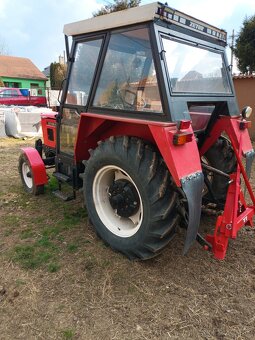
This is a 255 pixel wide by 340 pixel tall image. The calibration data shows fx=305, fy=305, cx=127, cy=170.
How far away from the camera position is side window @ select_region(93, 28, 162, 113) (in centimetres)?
259

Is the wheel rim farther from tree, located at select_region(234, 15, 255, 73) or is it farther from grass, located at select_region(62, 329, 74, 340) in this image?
tree, located at select_region(234, 15, 255, 73)

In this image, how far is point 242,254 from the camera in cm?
307

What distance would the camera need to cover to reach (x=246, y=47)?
53.8ft

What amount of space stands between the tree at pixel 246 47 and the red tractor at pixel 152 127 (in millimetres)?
15020

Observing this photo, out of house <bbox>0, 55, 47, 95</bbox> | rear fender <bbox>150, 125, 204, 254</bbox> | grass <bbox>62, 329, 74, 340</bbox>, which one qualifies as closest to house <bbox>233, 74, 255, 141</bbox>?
rear fender <bbox>150, 125, 204, 254</bbox>

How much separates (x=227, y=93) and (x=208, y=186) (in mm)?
1026

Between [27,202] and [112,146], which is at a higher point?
[112,146]

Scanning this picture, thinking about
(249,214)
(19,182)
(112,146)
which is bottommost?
(19,182)

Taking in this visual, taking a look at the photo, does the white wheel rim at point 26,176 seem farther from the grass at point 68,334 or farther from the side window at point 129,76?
the grass at point 68,334

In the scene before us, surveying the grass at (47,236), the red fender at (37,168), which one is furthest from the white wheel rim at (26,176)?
the grass at (47,236)

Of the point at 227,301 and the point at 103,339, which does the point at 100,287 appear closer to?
the point at 103,339

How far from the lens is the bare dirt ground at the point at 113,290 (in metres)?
2.17

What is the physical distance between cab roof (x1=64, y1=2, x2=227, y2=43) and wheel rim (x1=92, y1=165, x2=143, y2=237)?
1317mm

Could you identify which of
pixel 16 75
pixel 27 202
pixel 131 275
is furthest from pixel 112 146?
pixel 16 75
